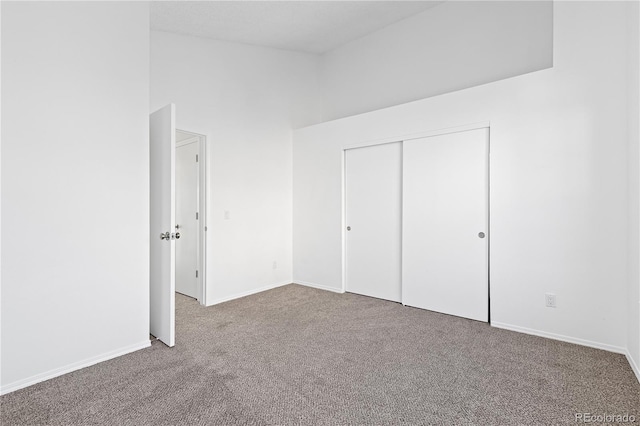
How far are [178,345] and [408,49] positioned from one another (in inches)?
166

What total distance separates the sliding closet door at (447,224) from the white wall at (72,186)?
2.69 meters

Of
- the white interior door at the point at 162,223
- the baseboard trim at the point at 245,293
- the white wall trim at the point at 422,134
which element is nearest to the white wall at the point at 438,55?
the white wall trim at the point at 422,134

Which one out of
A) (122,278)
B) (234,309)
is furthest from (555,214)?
(122,278)

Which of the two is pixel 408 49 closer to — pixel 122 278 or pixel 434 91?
pixel 434 91

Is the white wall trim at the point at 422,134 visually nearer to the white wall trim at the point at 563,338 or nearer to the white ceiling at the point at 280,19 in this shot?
the white ceiling at the point at 280,19

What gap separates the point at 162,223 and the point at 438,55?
3.62 meters

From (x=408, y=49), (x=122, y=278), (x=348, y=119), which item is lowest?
(x=122, y=278)

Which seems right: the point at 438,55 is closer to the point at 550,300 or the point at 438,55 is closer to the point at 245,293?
the point at 550,300

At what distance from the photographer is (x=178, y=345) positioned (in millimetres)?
2906

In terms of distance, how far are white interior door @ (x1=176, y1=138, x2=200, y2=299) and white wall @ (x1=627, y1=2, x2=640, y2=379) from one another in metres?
4.09

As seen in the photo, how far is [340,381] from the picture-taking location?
2.29 meters

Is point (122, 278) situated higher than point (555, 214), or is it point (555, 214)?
point (555, 214)
